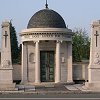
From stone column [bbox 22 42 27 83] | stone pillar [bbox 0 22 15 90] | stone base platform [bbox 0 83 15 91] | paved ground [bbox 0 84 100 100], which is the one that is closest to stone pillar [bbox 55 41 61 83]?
stone column [bbox 22 42 27 83]

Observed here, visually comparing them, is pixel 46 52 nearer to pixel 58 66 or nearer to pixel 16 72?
pixel 58 66

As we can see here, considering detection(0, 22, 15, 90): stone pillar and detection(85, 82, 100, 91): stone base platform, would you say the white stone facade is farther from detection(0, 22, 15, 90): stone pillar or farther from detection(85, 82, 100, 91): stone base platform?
detection(85, 82, 100, 91): stone base platform

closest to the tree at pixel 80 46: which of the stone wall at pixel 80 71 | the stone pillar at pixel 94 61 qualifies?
the stone wall at pixel 80 71

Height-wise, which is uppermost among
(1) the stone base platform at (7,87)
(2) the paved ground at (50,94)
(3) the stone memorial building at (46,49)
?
(3) the stone memorial building at (46,49)

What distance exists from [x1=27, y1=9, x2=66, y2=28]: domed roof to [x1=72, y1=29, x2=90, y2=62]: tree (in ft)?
77.6

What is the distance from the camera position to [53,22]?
3806cm

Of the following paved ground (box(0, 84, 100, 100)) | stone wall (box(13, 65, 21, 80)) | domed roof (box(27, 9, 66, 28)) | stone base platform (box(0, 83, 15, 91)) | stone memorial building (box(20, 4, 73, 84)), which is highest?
domed roof (box(27, 9, 66, 28))

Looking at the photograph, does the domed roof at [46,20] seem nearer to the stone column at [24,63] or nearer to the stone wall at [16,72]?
the stone column at [24,63]

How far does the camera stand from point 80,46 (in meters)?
66.9

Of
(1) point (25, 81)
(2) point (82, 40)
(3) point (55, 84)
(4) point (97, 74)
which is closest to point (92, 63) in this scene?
(4) point (97, 74)

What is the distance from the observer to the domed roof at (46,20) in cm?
3803

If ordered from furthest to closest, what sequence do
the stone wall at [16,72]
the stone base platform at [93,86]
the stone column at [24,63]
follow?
the stone wall at [16,72] < the stone column at [24,63] < the stone base platform at [93,86]

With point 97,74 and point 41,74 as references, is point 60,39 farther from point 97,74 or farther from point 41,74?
point 97,74

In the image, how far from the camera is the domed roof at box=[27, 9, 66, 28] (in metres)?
38.0
